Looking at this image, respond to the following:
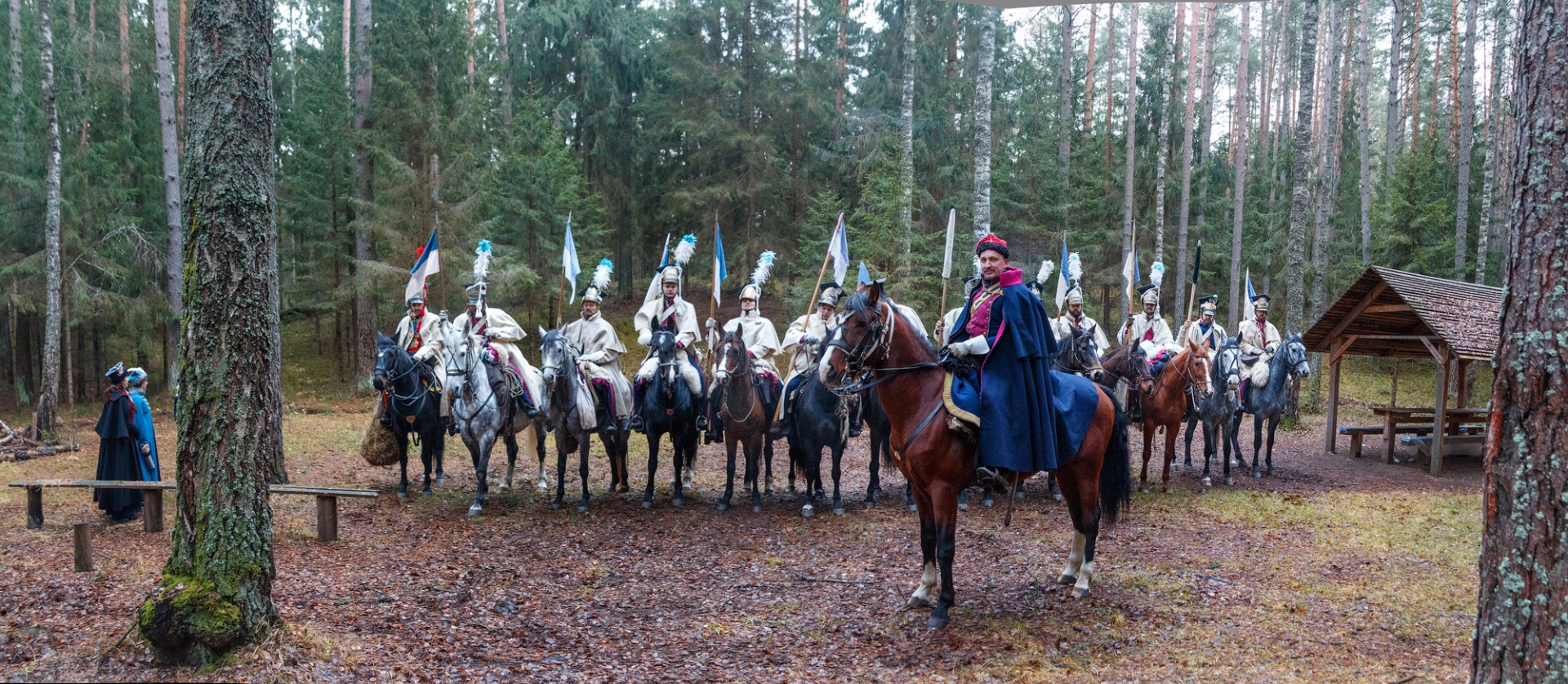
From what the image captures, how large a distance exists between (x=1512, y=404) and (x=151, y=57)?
2753 cm

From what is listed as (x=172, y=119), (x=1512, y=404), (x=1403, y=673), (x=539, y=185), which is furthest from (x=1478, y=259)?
(x=172, y=119)

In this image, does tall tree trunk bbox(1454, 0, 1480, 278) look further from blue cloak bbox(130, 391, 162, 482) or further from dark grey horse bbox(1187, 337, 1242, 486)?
blue cloak bbox(130, 391, 162, 482)

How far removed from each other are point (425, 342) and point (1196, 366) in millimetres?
10164

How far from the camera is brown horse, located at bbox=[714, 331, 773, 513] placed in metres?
10.1

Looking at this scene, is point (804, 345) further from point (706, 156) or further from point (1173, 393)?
point (706, 156)

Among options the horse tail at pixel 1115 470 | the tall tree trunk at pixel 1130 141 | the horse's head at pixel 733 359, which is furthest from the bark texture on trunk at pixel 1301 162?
the horse's head at pixel 733 359

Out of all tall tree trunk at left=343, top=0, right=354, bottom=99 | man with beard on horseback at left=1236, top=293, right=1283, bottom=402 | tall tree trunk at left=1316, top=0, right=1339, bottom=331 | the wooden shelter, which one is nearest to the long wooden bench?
the wooden shelter

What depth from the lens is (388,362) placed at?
408 inches

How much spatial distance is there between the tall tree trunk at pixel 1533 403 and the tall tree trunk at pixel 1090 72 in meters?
28.1

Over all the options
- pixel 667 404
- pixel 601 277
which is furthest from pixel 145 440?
pixel 667 404

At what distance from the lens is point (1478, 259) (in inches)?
819

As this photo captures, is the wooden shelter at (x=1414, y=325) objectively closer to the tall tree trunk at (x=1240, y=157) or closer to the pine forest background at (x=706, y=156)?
the pine forest background at (x=706, y=156)

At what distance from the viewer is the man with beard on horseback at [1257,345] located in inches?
530

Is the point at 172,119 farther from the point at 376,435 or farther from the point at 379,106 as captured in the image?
the point at 376,435
